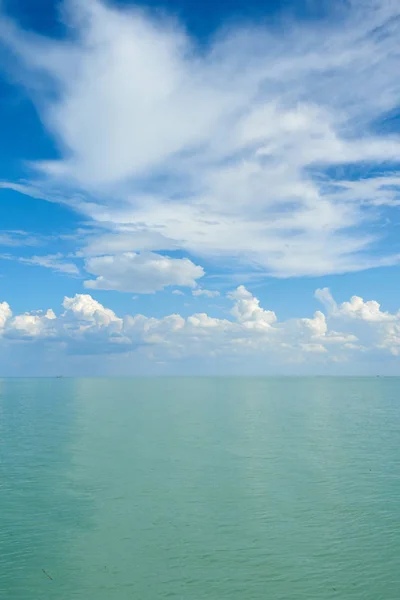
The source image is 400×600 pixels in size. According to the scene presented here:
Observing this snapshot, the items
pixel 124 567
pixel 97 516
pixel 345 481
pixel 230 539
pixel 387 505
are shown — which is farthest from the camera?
pixel 345 481

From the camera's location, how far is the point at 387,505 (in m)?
42.7

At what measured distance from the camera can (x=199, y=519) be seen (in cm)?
3875

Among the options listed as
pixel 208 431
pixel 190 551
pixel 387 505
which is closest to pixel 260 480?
pixel 387 505

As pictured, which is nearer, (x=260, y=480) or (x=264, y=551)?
(x=264, y=551)

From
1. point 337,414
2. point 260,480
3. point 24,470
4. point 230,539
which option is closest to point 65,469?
point 24,470

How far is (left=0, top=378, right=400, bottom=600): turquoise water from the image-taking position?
1098 inches

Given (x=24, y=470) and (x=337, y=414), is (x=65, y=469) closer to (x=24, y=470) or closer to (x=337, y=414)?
(x=24, y=470)

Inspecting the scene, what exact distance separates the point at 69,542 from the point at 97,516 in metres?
5.53

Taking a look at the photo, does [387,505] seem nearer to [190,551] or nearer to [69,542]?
[190,551]

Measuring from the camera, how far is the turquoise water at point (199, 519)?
27.9 m

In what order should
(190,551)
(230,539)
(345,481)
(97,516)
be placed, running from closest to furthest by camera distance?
(190,551), (230,539), (97,516), (345,481)

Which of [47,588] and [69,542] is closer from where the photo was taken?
[47,588]

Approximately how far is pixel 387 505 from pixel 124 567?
24857mm

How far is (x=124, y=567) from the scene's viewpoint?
29844mm
